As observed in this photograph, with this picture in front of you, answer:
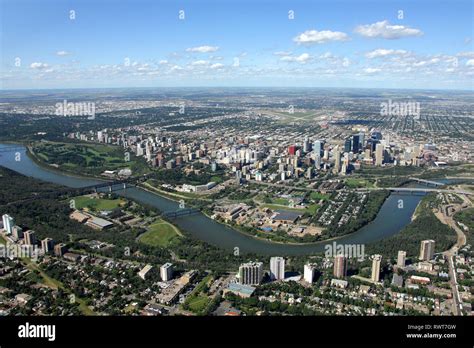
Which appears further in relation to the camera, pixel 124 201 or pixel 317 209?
pixel 124 201

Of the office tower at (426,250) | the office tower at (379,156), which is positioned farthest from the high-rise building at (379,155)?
the office tower at (426,250)

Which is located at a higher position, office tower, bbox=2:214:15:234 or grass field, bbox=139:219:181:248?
office tower, bbox=2:214:15:234

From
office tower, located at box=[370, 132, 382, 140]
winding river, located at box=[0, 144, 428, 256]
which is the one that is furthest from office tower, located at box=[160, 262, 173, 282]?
office tower, located at box=[370, 132, 382, 140]

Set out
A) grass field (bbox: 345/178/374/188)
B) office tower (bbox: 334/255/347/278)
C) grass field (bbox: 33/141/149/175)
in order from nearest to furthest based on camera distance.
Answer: office tower (bbox: 334/255/347/278), grass field (bbox: 345/178/374/188), grass field (bbox: 33/141/149/175)

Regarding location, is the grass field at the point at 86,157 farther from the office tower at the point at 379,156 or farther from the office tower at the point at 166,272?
the office tower at the point at 379,156

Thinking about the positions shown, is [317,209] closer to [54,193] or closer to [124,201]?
[124,201]

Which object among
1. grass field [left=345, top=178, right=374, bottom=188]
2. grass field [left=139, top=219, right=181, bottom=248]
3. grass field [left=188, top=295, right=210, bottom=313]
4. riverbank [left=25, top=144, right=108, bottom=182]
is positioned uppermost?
riverbank [left=25, top=144, right=108, bottom=182]

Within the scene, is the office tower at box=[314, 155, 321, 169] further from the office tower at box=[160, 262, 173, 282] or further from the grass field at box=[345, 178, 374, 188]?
the office tower at box=[160, 262, 173, 282]
